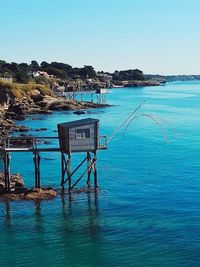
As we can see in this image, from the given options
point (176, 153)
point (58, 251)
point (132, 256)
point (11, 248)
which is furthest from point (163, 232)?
point (176, 153)

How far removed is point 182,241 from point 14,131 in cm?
5600

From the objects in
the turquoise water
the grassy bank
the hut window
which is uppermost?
the grassy bank

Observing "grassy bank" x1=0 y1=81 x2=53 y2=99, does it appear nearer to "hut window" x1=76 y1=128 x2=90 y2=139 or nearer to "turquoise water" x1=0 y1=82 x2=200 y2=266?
"turquoise water" x1=0 y1=82 x2=200 y2=266

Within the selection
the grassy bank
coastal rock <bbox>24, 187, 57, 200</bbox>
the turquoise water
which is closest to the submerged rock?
coastal rock <bbox>24, 187, 57, 200</bbox>

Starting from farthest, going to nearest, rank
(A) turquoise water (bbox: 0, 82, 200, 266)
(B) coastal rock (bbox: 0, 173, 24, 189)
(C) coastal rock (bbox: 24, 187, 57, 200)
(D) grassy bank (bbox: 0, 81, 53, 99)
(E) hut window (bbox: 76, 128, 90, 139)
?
(D) grassy bank (bbox: 0, 81, 53, 99), (B) coastal rock (bbox: 0, 173, 24, 189), (E) hut window (bbox: 76, 128, 90, 139), (C) coastal rock (bbox: 24, 187, 57, 200), (A) turquoise water (bbox: 0, 82, 200, 266)

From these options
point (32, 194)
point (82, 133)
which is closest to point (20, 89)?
point (82, 133)

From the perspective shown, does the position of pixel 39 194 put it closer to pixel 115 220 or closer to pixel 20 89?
pixel 115 220

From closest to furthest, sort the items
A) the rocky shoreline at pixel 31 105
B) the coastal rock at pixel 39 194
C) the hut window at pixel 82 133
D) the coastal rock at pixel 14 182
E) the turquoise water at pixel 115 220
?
the turquoise water at pixel 115 220
the coastal rock at pixel 39 194
the hut window at pixel 82 133
the coastal rock at pixel 14 182
the rocky shoreline at pixel 31 105

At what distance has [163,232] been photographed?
109 feet

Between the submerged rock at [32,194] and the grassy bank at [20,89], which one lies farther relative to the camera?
the grassy bank at [20,89]

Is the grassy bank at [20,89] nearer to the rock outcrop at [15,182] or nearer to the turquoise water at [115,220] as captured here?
the turquoise water at [115,220]

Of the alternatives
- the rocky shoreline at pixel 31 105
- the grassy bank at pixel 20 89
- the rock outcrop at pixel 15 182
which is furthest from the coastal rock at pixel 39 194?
the grassy bank at pixel 20 89

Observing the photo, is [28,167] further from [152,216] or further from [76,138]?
[152,216]

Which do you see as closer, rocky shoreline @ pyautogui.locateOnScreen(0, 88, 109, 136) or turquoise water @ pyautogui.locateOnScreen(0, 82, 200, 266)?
turquoise water @ pyautogui.locateOnScreen(0, 82, 200, 266)
